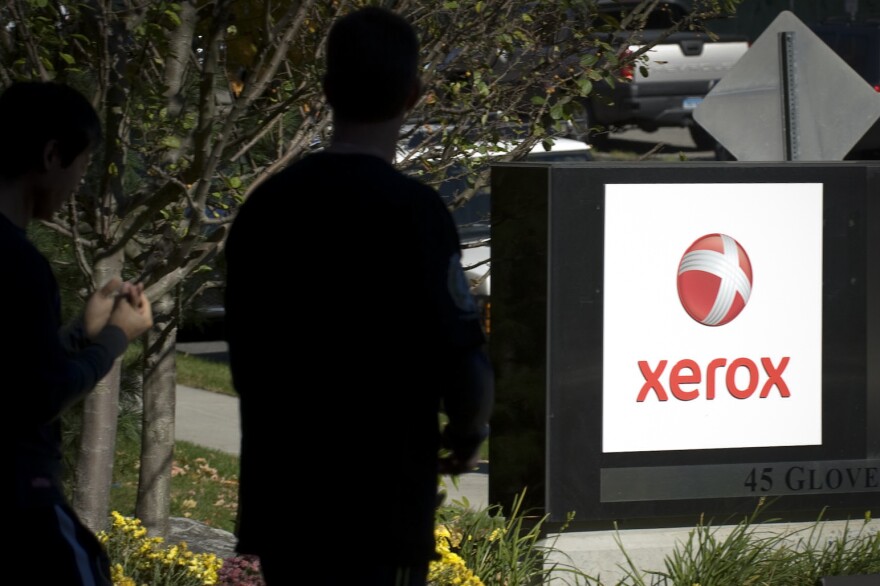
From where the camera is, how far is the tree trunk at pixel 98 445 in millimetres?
4637

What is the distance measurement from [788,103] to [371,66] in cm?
454

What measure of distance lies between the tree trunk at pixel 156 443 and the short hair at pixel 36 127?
2899mm

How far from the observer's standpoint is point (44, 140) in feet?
8.41

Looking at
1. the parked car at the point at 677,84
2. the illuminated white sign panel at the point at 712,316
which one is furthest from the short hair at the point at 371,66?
the parked car at the point at 677,84

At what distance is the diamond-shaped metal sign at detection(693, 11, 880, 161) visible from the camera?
254 inches

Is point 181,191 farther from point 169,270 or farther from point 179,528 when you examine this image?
point 179,528

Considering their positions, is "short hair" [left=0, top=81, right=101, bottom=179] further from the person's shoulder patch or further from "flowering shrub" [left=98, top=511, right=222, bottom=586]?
"flowering shrub" [left=98, top=511, right=222, bottom=586]

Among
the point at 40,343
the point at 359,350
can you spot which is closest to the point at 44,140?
the point at 40,343

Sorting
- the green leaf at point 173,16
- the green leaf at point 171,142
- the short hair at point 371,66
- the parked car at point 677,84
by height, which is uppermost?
the parked car at point 677,84

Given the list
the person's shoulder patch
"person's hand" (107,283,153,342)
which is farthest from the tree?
the person's shoulder patch

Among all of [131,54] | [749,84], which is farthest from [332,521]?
[749,84]

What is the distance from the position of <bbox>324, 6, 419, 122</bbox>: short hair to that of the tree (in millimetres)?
1784

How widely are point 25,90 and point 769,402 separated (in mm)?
3726

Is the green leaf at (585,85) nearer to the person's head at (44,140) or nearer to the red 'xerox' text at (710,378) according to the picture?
the red 'xerox' text at (710,378)
